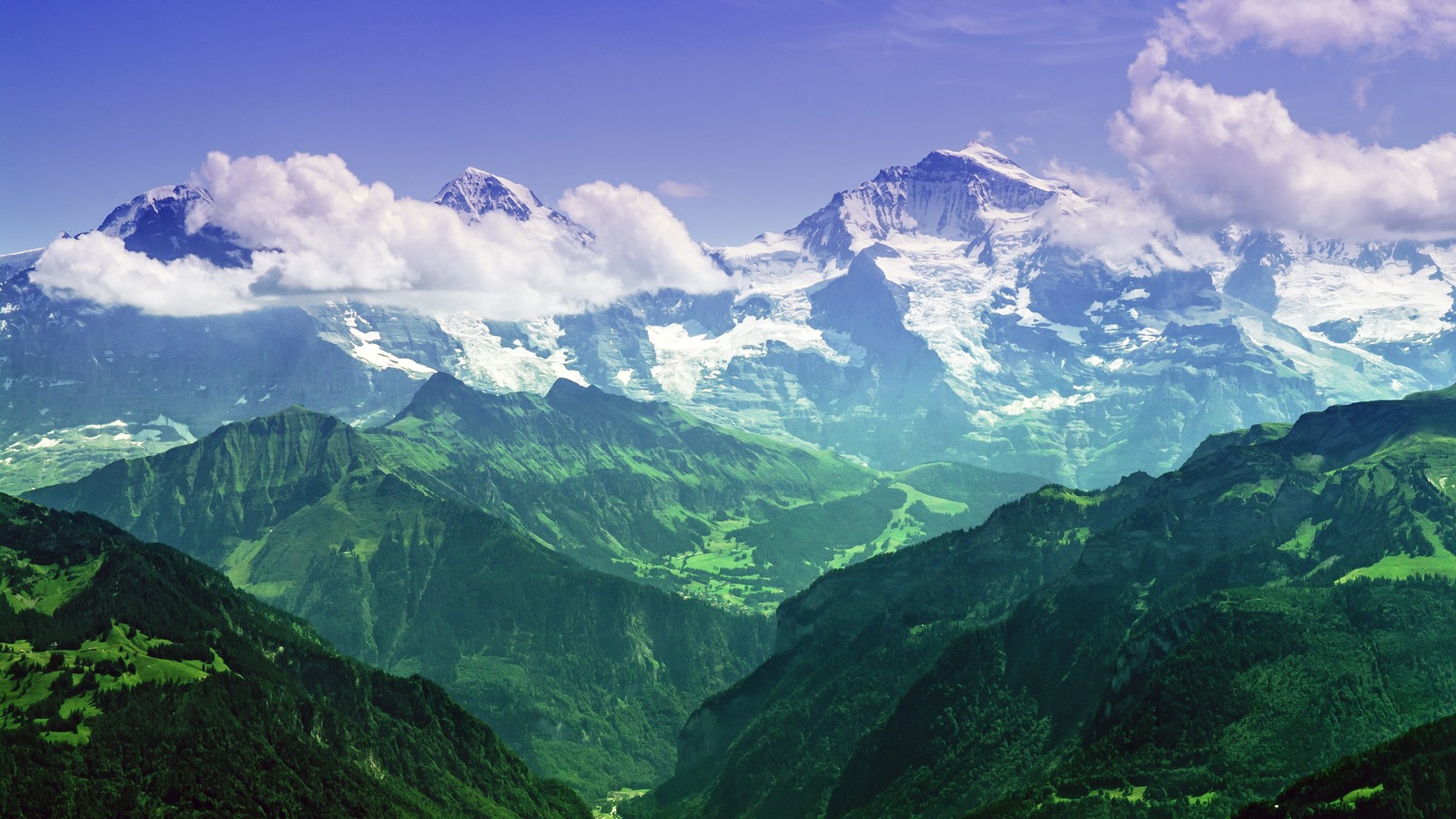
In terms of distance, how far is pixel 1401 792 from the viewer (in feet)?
605

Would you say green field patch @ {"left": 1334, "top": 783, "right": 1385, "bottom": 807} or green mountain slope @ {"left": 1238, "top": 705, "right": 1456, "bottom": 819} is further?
green field patch @ {"left": 1334, "top": 783, "right": 1385, "bottom": 807}

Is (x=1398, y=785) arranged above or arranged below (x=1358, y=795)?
above

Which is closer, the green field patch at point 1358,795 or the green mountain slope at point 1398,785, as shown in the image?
the green mountain slope at point 1398,785

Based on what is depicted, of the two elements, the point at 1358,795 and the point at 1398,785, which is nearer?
the point at 1398,785

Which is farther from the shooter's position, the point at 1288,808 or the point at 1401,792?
the point at 1288,808

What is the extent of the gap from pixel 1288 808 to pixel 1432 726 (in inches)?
993

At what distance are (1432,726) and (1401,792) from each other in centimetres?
1721

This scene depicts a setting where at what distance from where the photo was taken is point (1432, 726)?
19612cm

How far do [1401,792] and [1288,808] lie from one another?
1735cm

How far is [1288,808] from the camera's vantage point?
196500mm
